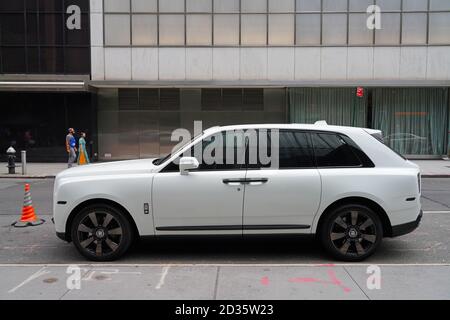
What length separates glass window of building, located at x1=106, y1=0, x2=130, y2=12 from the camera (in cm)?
2223

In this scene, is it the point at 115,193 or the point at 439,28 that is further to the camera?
the point at 439,28

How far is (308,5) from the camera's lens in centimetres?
2227

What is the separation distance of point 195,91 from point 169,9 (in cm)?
420

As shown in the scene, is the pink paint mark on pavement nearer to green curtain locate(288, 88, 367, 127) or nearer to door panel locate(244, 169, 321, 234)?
door panel locate(244, 169, 321, 234)

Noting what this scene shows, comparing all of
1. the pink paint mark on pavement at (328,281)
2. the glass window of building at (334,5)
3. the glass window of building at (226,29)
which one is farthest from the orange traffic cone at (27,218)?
the glass window of building at (334,5)

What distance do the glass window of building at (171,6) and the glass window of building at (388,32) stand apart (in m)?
9.72

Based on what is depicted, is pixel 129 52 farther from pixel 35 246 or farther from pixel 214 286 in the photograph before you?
pixel 214 286

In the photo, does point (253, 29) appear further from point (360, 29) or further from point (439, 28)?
point (439, 28)

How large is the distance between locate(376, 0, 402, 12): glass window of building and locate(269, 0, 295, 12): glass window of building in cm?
421

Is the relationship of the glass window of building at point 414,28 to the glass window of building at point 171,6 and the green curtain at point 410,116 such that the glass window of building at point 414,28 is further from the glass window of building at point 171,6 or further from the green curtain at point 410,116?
the glass window of building at point 171,6

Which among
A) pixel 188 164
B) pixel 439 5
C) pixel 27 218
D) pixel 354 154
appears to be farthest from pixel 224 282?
pixel 439 5

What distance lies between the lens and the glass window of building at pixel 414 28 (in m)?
22.1

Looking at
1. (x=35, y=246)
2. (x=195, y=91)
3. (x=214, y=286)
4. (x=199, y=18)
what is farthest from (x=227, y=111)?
(x=214, y=286)

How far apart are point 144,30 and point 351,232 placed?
19090 millimetres
